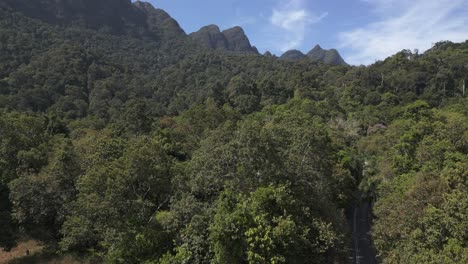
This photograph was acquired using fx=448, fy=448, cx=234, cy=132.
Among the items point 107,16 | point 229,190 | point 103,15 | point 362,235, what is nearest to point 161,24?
point 107,16

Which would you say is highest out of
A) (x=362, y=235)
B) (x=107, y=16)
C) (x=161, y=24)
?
(x=161, y=24)

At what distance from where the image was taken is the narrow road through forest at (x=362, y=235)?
1241 inches

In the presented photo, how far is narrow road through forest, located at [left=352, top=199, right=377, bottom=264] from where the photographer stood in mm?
31528

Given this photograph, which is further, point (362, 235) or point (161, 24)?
point (161, 24)

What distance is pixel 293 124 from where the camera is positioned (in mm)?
32625

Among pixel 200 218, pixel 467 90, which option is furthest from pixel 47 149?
pixel 467 90

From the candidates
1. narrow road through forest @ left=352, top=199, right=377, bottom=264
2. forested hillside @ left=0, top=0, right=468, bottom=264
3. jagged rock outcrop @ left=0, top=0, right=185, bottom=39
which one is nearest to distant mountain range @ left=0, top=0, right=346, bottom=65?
jagged rock outcrop @ left=0, top=0, right=185, bottom=39

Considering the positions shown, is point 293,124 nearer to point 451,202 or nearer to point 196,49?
point 451,202

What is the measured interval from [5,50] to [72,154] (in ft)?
222

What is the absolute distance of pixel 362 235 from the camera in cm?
3747

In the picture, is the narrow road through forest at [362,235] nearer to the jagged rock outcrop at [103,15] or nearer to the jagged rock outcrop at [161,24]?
the jagged rock outcrop at [103,15]

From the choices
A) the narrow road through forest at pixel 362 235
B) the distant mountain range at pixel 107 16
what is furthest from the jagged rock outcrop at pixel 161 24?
the narrow road through forest at pixel 362 235

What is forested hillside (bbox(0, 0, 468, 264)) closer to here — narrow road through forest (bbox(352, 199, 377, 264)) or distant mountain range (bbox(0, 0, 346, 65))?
narrow road through forest (bbox(352, 199, 377, 264))

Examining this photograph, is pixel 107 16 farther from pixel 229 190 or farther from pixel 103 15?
pixel 229 190
